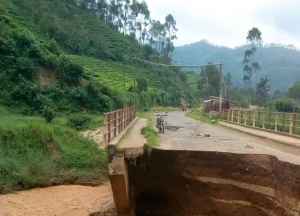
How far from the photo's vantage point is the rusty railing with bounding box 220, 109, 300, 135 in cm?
1767

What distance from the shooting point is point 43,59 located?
114 ft

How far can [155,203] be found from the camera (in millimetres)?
13078

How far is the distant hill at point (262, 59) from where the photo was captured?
98594 millimetres

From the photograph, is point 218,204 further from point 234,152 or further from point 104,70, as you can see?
point 104,70

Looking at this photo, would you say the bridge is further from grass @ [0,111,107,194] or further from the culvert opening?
grass @ [0,111,107,194]


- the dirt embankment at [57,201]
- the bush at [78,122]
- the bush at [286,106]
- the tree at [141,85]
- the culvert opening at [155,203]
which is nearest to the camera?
the culvert opening at [155,203]

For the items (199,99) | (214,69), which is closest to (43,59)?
(214,69)

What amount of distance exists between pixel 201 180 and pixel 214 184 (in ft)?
1.42

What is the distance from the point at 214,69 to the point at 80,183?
49.4m

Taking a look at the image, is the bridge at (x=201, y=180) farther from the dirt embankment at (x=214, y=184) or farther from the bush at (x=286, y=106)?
the bush at (x=286, y=106)

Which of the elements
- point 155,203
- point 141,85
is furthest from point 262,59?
point 155,203

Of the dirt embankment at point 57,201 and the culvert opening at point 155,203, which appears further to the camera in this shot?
the dirt embankment at point 57,201

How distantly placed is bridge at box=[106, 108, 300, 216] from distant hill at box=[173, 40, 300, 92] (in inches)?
3158

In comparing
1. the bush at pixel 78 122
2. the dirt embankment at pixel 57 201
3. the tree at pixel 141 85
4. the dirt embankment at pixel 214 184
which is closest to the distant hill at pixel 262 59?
the tree at pixel 141 85
